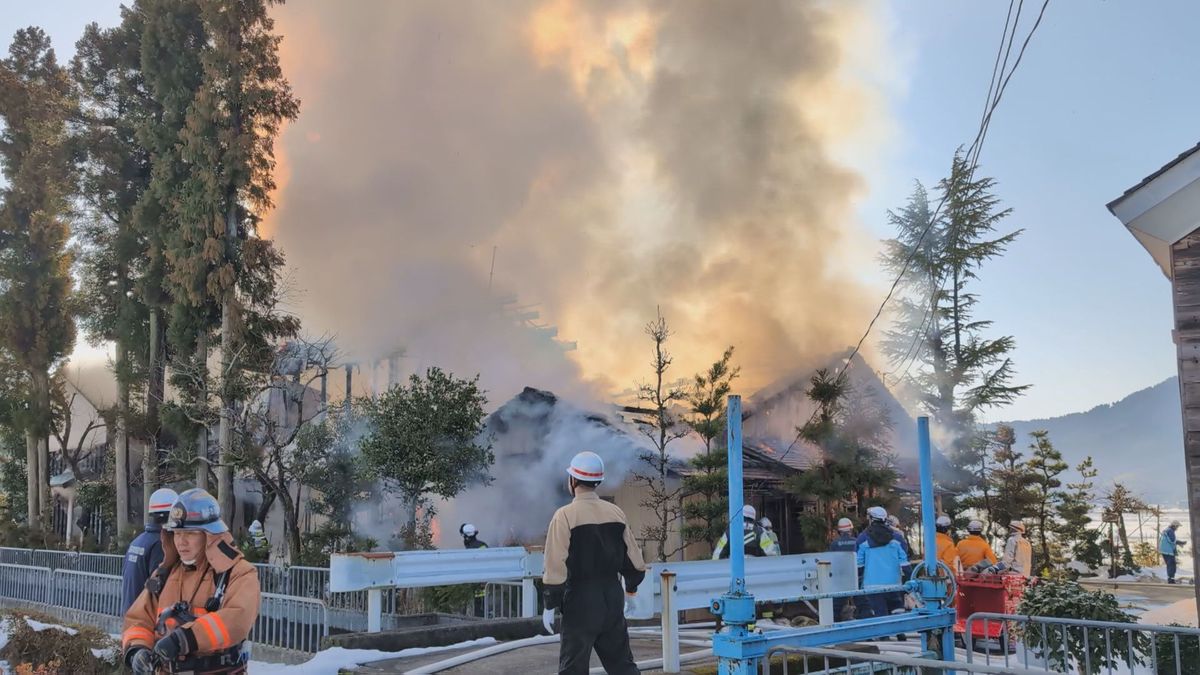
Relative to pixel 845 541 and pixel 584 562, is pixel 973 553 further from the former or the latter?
pixel 584 562

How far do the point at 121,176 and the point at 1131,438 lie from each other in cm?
16453

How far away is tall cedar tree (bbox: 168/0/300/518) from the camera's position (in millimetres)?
21000

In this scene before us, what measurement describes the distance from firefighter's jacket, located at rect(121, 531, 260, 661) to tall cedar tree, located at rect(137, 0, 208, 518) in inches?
737

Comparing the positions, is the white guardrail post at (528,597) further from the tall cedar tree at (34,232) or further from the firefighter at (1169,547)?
the tall cedar tree at (34,232)

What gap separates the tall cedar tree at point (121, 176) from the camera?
23750 millimetres

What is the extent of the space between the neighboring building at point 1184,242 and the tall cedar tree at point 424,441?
36.8 ft

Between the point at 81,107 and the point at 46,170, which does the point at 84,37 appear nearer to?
the point at 81,107

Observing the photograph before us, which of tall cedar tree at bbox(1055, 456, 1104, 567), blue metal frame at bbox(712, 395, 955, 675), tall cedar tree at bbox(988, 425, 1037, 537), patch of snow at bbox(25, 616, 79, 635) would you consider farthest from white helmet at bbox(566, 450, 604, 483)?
tall cedar tree at bbox(1055, 456, 1104, 567)

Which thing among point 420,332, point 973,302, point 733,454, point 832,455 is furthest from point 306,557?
point 973,302

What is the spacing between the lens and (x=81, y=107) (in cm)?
2475

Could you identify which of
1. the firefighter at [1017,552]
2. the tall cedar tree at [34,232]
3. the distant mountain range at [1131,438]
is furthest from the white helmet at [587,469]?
the distant mountain range at [1131,438]

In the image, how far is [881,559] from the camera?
31.2ft

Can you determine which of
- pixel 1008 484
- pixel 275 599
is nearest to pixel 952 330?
pixel 1008 484

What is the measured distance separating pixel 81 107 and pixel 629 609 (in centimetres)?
2504
